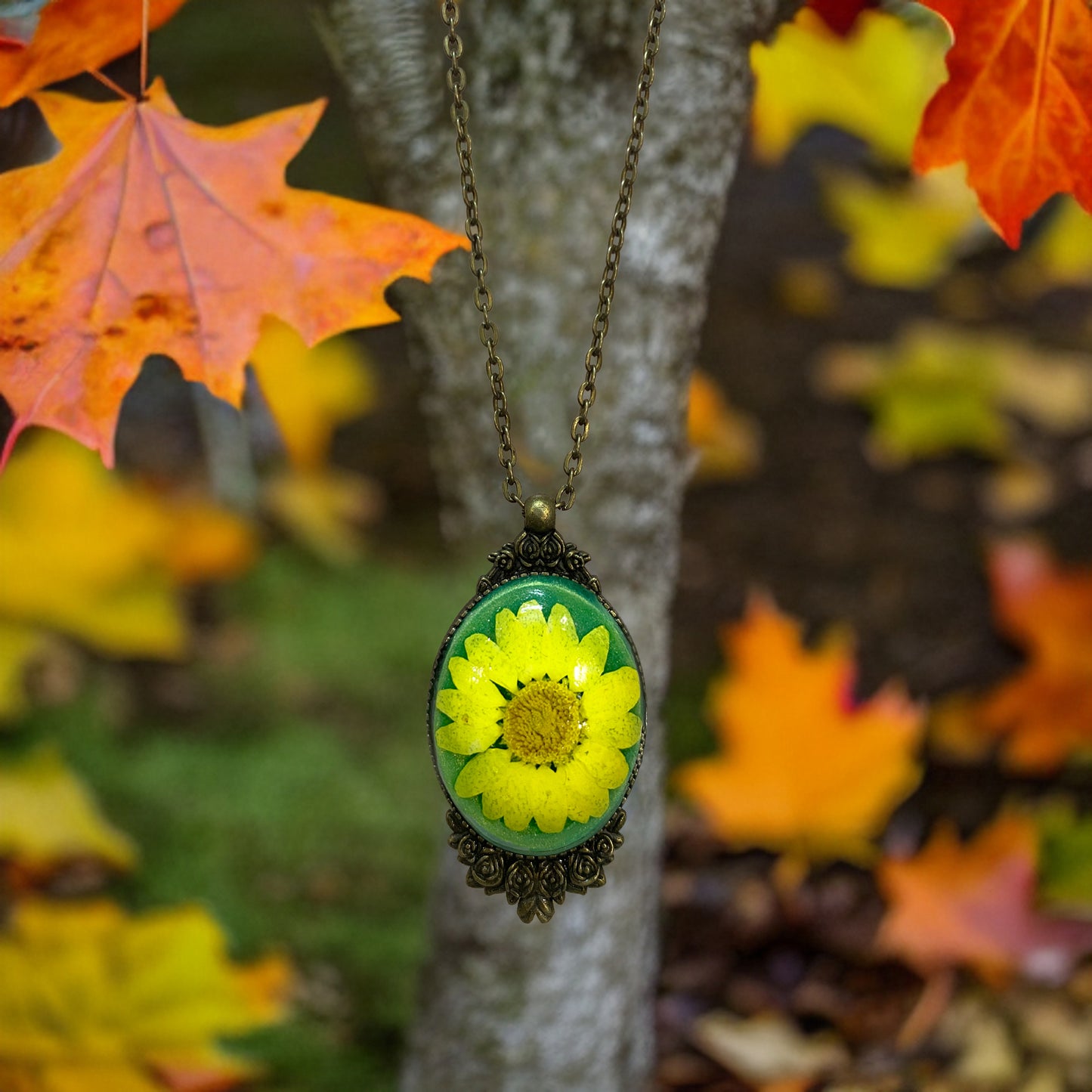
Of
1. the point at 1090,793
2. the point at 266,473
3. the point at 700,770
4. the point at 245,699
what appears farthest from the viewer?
the point at 266,473

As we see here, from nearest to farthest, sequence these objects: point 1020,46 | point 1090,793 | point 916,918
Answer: point 1020,46 → point 916,918 → point 1090,793

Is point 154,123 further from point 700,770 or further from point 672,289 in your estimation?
point 700,770

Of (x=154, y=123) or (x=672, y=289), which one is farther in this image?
(x=672, y=289)

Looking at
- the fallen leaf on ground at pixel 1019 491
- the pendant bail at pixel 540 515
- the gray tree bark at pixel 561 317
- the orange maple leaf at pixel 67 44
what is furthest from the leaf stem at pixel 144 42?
the fallen leaf on ground at pixel 1019 491

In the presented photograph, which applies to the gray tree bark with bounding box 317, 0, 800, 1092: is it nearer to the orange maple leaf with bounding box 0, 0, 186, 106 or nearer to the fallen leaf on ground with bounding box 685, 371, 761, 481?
the orange maple leaf with bounding box 0, 0, 186, 106

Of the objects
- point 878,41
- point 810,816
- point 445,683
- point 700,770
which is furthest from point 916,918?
point 878,41

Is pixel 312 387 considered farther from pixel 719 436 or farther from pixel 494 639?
pixel 494 639

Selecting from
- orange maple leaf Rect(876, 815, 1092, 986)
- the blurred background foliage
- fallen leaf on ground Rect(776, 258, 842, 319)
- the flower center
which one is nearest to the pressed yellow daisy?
the flower center
